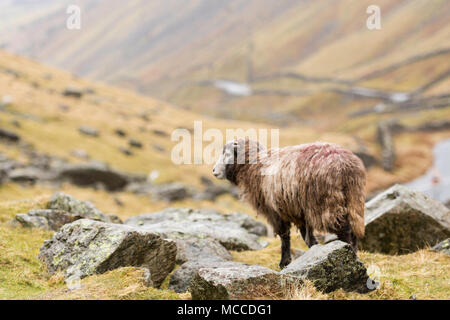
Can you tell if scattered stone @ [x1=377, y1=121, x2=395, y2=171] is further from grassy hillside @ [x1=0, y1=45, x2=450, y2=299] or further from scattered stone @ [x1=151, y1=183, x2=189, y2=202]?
scattered stone @ [x1=151, y1=183, x2=189, y2=202]

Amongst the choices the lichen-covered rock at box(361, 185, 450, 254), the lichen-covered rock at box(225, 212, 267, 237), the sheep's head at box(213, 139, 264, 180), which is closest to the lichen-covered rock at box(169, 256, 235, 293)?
the sheep's head at box(213, 139, 264, 180)

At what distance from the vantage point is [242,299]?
23.9 ft

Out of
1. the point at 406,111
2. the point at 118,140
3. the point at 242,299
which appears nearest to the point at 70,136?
the point at 118,140

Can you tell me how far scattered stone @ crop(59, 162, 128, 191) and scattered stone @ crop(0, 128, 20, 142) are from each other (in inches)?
372

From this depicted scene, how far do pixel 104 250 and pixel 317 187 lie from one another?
474 cm

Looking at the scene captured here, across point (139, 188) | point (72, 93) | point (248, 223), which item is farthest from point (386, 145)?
point (248, 223)

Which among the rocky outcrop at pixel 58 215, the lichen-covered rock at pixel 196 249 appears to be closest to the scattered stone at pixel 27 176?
the rocky outcrop at pixel 58 215

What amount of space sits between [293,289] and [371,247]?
6.12 metres

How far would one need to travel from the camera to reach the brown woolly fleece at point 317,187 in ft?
31.2

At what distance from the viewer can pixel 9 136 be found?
136 feet

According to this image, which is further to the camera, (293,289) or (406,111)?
(406,111)

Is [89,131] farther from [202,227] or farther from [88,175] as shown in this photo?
[202,227]

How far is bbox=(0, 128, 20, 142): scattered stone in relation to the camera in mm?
41094
